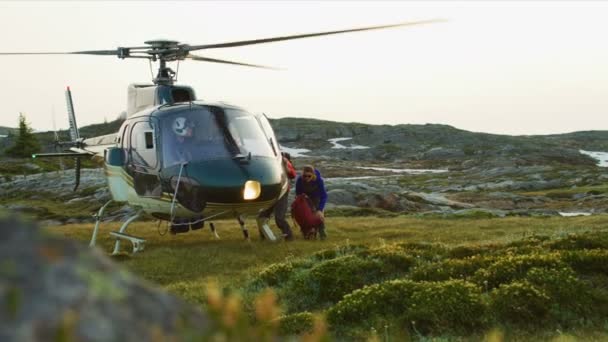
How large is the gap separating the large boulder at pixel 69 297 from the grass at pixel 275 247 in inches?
297

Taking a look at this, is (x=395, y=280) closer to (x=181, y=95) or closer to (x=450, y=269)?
(x=450, y=269)

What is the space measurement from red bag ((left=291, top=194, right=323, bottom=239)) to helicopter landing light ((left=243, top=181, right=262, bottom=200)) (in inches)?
145

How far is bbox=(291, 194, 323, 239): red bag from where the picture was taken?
67.3 ft

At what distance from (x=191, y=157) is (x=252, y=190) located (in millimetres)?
1899

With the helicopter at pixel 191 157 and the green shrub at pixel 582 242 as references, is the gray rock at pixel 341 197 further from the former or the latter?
the green shrub at pixel 582 242

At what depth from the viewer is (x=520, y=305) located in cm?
985

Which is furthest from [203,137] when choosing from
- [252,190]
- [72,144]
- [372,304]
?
[72,144]

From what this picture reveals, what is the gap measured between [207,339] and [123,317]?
0.27 metres

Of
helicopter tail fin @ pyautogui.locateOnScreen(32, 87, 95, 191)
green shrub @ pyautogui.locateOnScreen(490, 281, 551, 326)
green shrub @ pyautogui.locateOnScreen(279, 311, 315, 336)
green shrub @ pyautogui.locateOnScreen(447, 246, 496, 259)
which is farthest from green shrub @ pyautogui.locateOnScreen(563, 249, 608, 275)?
helicopter tail fin @ pyautogui.locateOnScreen(32, 87, 95, 191)

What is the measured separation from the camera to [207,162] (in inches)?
664

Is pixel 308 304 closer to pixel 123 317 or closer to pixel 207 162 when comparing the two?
pixel 207 162

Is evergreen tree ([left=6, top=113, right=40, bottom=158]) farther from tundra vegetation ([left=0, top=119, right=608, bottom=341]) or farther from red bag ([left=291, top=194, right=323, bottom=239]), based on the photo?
red bag ([left=291, top=194, right=323, bottom=239])

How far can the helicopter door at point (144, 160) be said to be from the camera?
58.3 feet

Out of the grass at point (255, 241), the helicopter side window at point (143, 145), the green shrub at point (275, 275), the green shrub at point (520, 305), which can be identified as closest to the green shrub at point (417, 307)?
the green shrub at point (520, 305)
